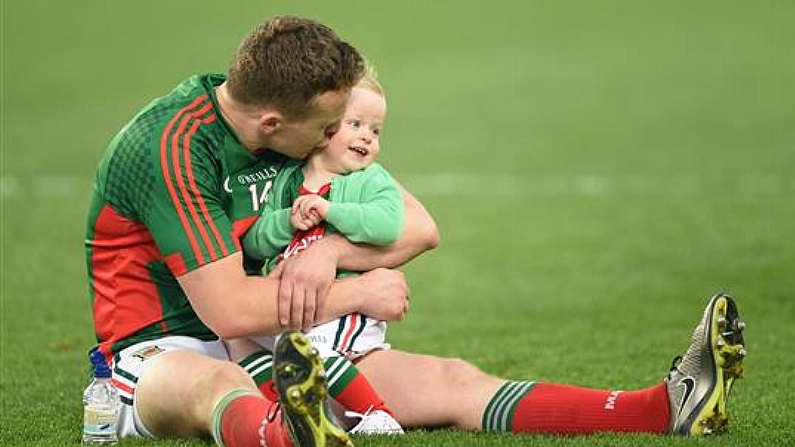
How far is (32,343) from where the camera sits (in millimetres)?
9227

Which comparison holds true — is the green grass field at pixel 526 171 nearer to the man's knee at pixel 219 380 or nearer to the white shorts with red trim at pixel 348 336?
the man's knee at pixel 219 380

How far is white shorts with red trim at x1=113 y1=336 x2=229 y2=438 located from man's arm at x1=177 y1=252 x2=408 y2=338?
31 cm

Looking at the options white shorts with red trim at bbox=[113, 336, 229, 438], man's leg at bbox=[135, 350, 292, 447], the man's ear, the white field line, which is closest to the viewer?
man's leg at bbox=[135, 350, 292, 447]

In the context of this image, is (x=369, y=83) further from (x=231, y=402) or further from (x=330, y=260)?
(x=231, y=402)

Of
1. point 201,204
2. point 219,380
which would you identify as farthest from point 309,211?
point 219,380

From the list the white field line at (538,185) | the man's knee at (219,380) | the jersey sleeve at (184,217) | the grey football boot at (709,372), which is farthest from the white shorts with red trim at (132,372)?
the white field line at (538,185)

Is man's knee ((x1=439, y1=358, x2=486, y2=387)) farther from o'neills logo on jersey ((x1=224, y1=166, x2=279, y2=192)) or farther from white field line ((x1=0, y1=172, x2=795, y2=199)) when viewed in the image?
white field line ((x1=0, y1=172, x2=795, y2=199))

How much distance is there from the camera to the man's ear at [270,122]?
5.94 metres

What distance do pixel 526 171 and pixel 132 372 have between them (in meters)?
12.0

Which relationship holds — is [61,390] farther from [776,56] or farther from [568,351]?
[776,56]

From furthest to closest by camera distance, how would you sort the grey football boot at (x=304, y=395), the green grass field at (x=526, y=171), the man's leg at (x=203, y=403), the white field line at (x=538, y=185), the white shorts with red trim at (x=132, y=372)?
1. the white field line at (x=538, y=185)
2. the green grass field at (x=526, y=171)
3. the white shorts with red trim at (x=132, y=372)
4. the man's leg at (x=203, y=403)
5. the grey football boot at (x=304, y=395)

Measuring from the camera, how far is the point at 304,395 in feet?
16.9

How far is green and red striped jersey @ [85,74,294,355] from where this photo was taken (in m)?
5.85

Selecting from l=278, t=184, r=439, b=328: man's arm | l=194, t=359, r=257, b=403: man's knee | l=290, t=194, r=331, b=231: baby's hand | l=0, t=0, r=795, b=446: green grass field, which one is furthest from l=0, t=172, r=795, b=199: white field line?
l=194, t=359, r=257, b=403: man's knee
